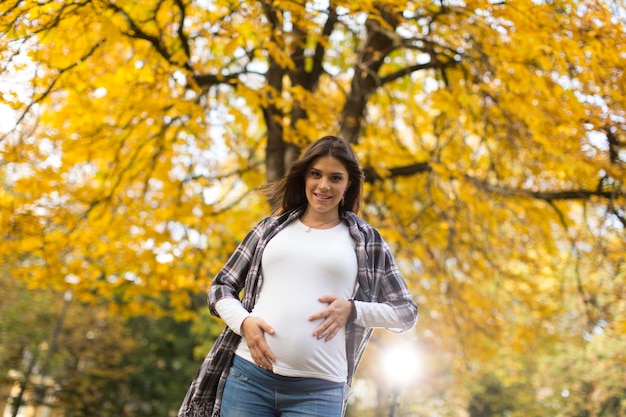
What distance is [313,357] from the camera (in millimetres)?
1941

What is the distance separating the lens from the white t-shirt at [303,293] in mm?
1940

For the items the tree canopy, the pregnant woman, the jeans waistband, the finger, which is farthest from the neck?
the tree canopy

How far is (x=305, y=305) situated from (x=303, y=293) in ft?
0.13

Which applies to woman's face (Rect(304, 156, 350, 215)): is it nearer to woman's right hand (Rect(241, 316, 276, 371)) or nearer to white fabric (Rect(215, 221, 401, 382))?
white fabric (Rect(215, 221, 401, 382))

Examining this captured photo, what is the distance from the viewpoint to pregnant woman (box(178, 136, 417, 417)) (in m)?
1.95

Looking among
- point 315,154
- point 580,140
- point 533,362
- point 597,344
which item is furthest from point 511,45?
point 533,362

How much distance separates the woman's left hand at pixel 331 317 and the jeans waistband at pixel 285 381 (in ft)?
0.46

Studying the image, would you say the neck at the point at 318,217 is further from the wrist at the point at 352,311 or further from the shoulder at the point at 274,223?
the wrist at the point at 352,311

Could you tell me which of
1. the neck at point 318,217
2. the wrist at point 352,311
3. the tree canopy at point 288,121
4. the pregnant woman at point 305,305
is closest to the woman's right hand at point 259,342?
the pregnant woman at point 305,305

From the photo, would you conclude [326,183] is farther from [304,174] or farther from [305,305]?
[305,305]

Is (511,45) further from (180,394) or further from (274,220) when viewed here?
→ (180,394)

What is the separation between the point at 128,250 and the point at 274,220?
13.5 feet

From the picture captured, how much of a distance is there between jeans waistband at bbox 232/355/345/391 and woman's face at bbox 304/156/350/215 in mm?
580

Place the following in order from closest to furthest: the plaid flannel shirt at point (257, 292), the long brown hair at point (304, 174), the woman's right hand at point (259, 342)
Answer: the woman's right hand at point (259, 342) < the plaid flannel shirt at point (257, 292) < the long brown hair at point (304, 174)
